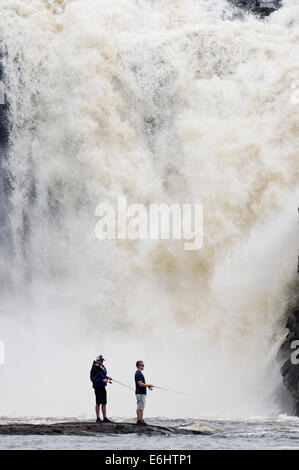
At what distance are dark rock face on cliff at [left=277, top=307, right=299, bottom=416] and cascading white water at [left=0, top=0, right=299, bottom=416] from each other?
2.31 meters

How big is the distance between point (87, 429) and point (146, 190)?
1634 cm

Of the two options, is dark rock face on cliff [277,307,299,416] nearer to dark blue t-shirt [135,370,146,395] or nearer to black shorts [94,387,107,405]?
dark blue t-shirt [135,370,146,395]

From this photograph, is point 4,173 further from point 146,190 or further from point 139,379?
point 139,379

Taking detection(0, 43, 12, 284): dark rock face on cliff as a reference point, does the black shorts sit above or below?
below

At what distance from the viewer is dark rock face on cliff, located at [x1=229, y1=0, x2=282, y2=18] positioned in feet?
125

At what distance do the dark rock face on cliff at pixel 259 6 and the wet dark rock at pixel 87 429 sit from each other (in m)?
25.1

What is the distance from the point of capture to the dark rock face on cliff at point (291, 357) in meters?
22.9

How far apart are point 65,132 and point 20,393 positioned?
1080 centimetres

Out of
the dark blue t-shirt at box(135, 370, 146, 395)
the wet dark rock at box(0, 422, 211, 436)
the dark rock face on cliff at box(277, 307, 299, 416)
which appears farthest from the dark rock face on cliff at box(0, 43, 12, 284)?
the dark blue t-shirt at box(135, 370, 146, 395)

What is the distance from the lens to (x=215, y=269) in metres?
29.4

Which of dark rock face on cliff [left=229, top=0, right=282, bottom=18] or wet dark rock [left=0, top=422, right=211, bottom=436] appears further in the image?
dark rock face on cliff [left=229, top=0, right=282, bottom=18]

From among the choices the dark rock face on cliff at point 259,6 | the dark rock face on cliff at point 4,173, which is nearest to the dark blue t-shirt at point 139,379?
the dark rock face on cliff at point 4,173
